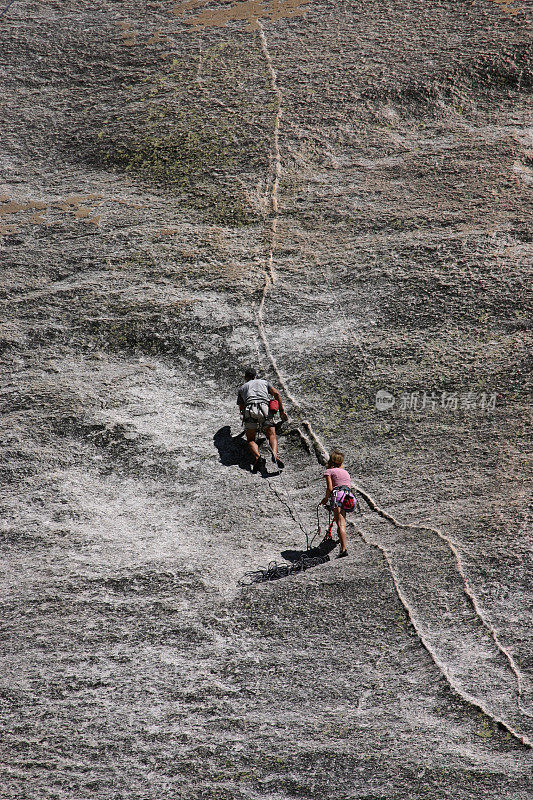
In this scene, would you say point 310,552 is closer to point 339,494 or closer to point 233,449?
point 339,494

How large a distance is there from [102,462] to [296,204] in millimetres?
3335

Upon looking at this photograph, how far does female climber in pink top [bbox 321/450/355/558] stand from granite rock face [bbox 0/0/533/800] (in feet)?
0.88

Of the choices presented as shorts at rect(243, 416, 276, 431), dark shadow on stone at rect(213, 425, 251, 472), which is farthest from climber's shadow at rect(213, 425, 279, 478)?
shorts at rect(243, 416, 276, 431)

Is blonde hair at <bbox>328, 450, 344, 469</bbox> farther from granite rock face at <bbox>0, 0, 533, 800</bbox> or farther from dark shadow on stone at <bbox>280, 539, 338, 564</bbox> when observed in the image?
dark shadow on stone at <bbox>280, 539, 338, 564</bbox>

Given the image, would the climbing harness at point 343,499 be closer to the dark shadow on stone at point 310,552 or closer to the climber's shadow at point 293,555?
the dark shadow on stone at point 310,552

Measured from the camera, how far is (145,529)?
5.40 metres

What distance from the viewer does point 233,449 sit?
5.95 meters

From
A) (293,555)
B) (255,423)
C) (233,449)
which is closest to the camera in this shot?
(293,555)

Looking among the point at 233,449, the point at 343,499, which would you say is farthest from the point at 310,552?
the point at 233,449

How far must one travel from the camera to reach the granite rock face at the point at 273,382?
14.2 ft

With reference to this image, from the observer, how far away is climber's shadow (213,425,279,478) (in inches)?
230

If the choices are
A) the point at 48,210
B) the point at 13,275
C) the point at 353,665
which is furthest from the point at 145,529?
the point at 48,210

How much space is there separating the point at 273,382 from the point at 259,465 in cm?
87

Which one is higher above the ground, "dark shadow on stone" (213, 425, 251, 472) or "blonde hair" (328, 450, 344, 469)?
"blonde hair" (328, 450, 344, 469)
